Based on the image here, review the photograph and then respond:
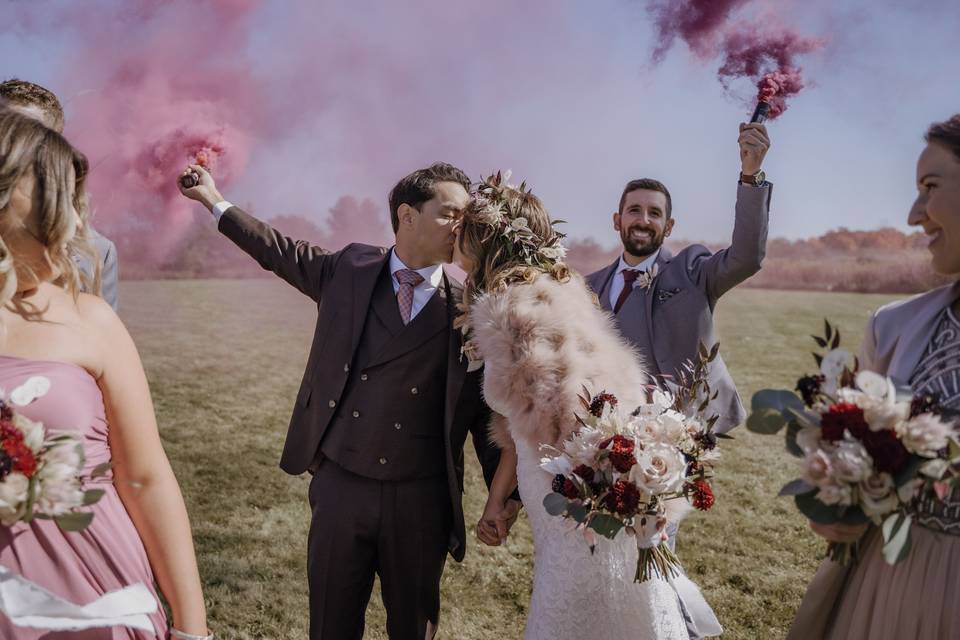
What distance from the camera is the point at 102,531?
6.30ft

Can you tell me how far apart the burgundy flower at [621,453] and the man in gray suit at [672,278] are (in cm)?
175

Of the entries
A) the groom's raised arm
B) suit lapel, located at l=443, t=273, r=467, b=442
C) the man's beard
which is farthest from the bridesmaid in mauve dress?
the man's beard

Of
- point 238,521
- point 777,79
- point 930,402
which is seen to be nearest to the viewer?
point 930,402

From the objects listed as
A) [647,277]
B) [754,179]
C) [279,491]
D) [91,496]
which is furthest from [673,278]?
[279,491]

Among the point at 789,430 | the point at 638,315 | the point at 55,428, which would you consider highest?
the point at 638,315

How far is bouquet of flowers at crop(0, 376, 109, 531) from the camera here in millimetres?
1555

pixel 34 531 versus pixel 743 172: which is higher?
pixel 743 172

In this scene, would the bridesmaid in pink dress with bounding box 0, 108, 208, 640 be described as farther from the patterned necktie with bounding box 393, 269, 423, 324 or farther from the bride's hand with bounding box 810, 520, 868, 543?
the bride's hand with bounding box 810, 520, 868, 543

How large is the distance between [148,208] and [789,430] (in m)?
3.74

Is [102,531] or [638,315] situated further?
[638,315]

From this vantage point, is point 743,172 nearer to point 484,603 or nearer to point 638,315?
point 638,315

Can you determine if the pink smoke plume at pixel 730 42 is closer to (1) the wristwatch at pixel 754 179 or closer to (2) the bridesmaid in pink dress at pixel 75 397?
(1) the wristwatch at pixel 754 179

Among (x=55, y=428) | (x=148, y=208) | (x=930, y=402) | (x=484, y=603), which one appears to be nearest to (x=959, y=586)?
(x=930, y=402)

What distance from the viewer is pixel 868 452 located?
1652mm
